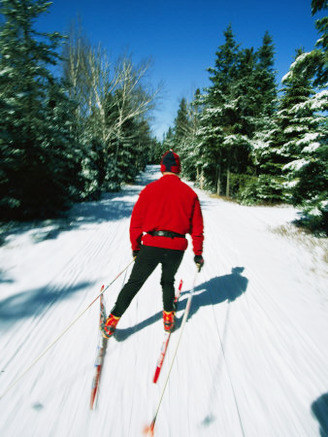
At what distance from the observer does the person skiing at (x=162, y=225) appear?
2.26 metres

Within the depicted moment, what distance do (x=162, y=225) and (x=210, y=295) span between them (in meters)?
2.07

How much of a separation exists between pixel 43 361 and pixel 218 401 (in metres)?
1.82

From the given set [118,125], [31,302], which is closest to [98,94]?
[118,125]

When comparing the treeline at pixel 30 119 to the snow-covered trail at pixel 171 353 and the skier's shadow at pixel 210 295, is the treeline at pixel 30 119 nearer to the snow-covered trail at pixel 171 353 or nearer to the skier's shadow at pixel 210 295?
the snow-covered trail at pixel 171 353

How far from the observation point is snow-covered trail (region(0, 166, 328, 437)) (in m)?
1.78

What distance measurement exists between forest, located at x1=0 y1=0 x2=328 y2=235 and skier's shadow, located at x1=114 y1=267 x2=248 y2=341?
3980mm

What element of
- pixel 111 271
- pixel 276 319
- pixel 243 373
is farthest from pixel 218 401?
pixel 111 271

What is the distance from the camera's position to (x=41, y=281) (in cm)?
378

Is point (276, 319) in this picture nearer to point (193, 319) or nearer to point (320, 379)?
point (320, 379)

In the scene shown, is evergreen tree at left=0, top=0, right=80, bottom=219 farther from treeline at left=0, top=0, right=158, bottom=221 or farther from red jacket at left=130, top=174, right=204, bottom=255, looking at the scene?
red jacket at left=130, top=174, right=204, bottom=255

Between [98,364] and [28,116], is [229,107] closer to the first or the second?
[28,116]

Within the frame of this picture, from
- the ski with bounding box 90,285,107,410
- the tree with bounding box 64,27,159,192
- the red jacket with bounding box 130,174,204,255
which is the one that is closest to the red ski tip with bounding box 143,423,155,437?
the ski with bounding box 90,285,107,410

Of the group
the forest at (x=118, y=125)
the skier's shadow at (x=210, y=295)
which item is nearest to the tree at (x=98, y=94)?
the forest at (x=118, y=125)

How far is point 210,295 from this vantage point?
3680 mm
